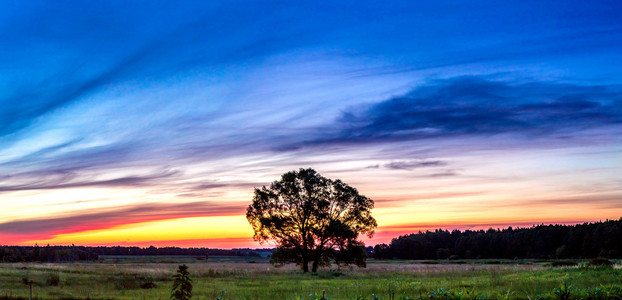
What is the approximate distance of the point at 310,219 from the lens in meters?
57.6

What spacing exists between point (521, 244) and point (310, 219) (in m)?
103

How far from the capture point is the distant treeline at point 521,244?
12006 cm

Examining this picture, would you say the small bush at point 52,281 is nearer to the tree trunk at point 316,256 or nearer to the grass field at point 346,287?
the grass field at point 346,287

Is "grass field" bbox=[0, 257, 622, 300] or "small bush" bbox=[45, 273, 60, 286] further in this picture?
"small bush" bbox=[45, 273, 60, 286]

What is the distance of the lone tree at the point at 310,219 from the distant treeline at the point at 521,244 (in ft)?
216

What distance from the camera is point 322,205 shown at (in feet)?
187

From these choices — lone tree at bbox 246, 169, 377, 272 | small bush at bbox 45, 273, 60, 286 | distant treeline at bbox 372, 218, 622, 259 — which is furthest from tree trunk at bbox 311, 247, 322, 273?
distant treeline at bbox 372, 218, 622, 259

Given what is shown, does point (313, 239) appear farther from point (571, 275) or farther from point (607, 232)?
point (607, 232)

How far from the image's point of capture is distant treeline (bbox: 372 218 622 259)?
120 meters

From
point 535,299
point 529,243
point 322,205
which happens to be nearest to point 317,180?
point 322,205

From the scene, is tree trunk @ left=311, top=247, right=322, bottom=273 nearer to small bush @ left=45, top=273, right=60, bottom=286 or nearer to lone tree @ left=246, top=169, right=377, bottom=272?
lone tree @ left=246, top=169, right=377, bottom=272

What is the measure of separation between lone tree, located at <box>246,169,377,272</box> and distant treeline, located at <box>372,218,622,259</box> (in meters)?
65.9

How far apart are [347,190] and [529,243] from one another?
331ft

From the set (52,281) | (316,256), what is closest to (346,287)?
(52,281)
